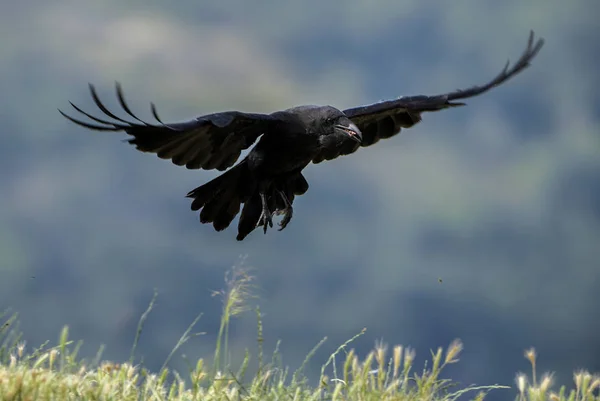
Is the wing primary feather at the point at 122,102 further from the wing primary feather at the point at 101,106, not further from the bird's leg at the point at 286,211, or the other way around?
the bird's leg at the point at 286,211

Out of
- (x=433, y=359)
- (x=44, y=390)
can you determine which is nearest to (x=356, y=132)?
(x=433, y=359)

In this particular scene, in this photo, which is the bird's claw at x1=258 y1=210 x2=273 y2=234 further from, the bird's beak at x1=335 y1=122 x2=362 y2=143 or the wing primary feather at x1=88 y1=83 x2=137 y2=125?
the wing primary feather at x1=88 y1=83 x2=137 y2=125

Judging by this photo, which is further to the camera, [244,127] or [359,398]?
[244,127]

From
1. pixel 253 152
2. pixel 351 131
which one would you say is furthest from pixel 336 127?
pixel 253 152

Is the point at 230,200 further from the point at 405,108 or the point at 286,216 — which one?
the point at 405,108

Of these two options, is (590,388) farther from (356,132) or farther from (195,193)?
(195,193)
